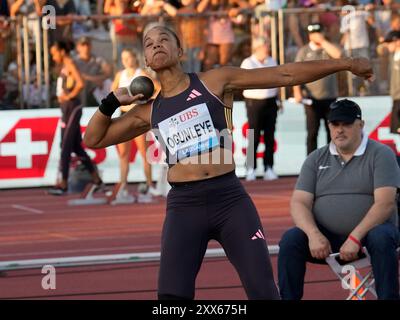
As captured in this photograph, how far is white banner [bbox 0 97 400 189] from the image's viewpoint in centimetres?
1811

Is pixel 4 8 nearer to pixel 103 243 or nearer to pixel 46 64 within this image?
pixel 46 64

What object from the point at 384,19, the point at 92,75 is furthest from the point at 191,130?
the point at 384,19

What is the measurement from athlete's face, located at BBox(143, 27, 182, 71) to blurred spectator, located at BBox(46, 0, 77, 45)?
37.1 ft

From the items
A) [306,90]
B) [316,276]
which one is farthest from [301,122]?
[316,276]

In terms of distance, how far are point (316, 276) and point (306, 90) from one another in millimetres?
7561

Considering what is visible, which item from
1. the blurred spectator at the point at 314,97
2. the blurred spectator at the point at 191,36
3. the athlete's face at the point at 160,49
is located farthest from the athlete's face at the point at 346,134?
the blurred spectator at the point at 191,36

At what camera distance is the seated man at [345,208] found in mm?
8281

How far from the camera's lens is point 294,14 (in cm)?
1877

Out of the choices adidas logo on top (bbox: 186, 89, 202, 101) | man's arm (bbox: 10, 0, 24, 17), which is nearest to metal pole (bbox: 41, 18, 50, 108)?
man's arm (bbox: 10, 0, 24, 17)

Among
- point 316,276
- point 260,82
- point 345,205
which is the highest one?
point 260,82

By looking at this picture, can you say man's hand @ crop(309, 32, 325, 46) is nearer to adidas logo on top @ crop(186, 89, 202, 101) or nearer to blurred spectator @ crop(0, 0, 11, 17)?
blurred spectator @ crop(0, 0, 11, 17)

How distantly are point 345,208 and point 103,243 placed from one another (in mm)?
4928

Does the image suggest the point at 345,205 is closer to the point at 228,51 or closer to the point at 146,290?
the point at 146,290

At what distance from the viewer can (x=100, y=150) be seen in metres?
18.5
